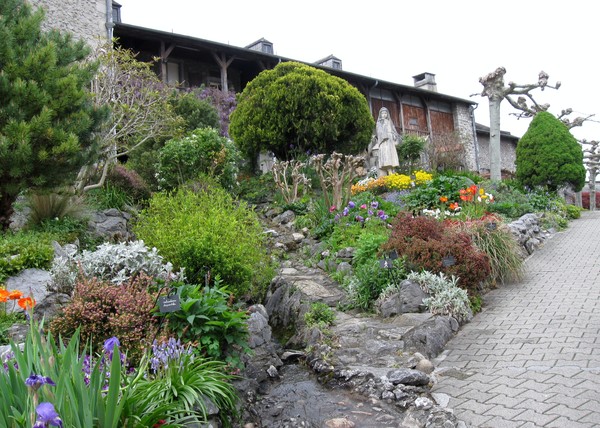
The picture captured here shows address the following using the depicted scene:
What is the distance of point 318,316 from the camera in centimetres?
566

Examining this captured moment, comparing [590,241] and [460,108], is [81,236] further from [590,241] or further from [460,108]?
[460,108]

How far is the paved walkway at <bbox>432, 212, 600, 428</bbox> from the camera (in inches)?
138

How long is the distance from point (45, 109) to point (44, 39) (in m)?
1.33

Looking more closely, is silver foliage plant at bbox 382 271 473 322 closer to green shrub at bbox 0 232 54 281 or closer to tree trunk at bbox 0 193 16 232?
green shrub at bbox 0 232 54 281

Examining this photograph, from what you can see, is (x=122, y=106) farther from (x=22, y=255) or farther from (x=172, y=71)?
(x=172, y=71)

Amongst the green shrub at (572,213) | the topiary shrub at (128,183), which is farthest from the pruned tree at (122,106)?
the green shrub at (572,213)

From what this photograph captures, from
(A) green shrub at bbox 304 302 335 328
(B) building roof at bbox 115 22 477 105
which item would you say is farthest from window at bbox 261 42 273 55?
(A) green shrub at bbox 304 302 335 328

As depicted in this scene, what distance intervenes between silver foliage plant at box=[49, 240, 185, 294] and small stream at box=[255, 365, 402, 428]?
151 cm

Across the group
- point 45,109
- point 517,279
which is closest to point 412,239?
point 517,279

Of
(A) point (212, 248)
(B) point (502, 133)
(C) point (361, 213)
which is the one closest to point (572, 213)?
(C) point (361, 213)

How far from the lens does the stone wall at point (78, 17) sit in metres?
13.0

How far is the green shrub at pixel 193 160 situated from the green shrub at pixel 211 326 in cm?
659

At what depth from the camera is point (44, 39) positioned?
6.86 m

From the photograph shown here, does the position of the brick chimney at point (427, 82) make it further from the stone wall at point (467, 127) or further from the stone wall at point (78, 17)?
the stone wall at point (78, 17)
